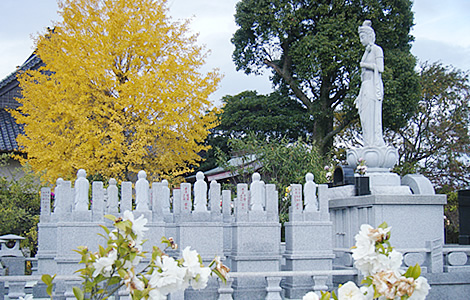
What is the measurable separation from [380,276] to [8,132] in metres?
20.1

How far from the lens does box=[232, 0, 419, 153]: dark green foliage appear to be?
2030 centimetres

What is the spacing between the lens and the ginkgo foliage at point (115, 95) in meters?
14.0

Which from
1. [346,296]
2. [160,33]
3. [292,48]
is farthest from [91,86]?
[346,296]

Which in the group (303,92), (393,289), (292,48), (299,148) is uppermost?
(292,48)

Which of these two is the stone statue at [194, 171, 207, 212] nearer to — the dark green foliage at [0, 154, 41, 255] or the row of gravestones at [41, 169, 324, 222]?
the row of gravestones at [41, 169, 324, 222]

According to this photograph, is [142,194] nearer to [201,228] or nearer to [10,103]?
[201,228]

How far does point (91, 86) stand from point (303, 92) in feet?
37.1

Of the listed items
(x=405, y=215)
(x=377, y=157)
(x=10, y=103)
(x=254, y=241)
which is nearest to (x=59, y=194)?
(x=254, y=241)

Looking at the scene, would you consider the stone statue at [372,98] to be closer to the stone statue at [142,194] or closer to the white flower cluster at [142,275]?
the stone statue at [142,194]

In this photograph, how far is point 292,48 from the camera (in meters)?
21.8

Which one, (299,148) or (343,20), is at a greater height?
(343,20)

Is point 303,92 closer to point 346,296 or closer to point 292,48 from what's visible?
point 292,48

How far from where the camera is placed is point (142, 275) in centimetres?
259

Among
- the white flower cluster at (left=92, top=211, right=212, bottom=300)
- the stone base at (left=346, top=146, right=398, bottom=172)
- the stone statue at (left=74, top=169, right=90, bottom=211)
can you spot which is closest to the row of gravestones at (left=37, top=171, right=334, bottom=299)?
the stone statue at (left=74, top=169, right=90, bottom=211)
